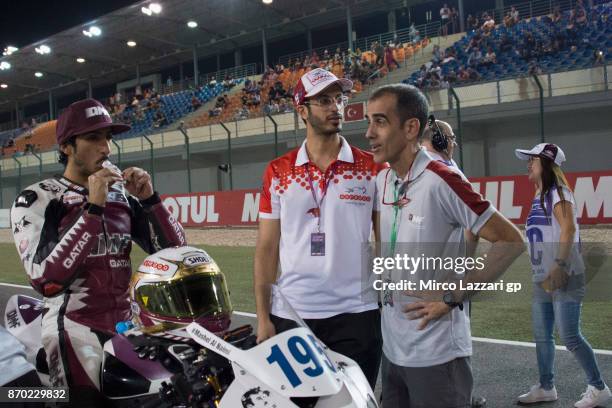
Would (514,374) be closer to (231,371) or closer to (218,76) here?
(231,371)

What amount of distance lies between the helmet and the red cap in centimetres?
86

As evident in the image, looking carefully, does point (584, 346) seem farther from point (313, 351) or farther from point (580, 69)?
point (580, 69)

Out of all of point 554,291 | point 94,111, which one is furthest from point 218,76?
point 94,111

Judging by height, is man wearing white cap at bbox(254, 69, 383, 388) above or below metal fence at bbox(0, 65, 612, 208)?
below

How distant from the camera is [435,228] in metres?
2.44

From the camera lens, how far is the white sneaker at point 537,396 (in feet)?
15.3

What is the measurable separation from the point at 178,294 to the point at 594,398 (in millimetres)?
3326

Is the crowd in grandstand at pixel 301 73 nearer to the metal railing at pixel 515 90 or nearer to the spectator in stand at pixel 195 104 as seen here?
the metal railing at pixel 515 90

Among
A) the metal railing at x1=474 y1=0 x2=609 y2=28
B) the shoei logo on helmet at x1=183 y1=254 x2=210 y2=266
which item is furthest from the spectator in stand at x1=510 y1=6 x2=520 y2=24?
the shoei logo on helmet at x1=183 y1=254 x2=210 y2=266

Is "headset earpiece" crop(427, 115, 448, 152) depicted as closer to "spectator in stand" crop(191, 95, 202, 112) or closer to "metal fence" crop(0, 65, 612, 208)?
"metal fence" crop(0, 65, 612, 208)

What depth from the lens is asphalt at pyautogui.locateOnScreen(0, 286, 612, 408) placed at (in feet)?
15.8

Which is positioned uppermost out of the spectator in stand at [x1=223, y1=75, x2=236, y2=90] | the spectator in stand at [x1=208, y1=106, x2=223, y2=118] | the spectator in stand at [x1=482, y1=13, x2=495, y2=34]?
the spectator in stand at [x1=223, y1=75, x2=236, y2=90]

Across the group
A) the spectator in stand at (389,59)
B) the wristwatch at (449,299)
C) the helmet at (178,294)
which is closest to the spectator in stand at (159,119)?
the spectator in stand at (389,59)

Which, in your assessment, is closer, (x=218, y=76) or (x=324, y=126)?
(x=324, y=126)
